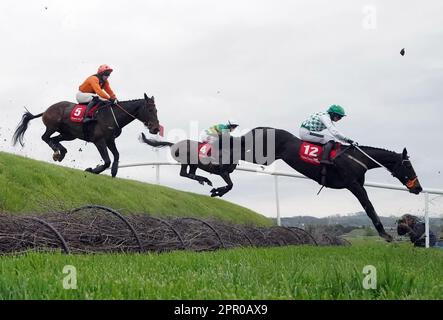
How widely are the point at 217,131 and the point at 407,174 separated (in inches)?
120

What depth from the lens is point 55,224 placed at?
23.3 ft

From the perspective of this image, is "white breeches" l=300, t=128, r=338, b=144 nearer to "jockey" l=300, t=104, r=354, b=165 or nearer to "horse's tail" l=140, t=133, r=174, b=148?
"jockey" l=300, t=104, r=354, b=165

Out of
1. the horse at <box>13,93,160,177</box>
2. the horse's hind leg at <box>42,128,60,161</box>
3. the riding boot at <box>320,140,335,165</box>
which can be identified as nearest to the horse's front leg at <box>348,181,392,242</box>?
the riding boot at <box>320,140,335,165</box>

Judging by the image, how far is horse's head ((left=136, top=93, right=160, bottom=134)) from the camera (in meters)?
9.89

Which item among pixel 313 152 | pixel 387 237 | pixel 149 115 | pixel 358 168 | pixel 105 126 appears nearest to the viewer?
pixel 387 237

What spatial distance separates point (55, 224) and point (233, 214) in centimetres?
1306

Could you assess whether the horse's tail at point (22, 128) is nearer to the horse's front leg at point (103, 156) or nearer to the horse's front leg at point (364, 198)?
the horse's front leg at point (103, 156)

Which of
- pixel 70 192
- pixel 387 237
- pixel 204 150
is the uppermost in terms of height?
pixel 204 150

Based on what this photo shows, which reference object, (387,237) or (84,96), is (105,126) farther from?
(387,237)

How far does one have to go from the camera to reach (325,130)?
30.7 feet

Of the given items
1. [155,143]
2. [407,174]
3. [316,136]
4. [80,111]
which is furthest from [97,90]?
[407,174]
